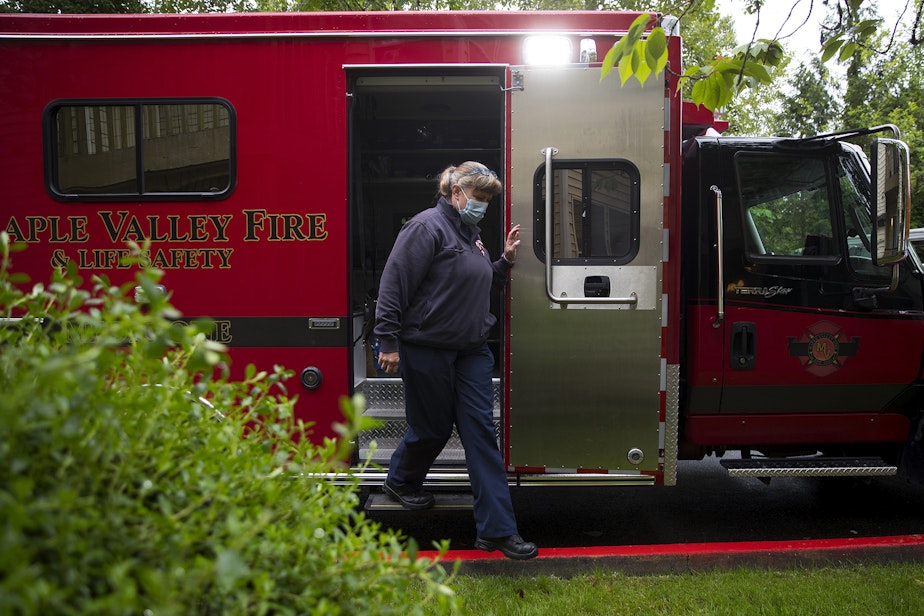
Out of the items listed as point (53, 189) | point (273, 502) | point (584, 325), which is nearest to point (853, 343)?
point (584, 325)

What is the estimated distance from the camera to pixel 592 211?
4043 mm

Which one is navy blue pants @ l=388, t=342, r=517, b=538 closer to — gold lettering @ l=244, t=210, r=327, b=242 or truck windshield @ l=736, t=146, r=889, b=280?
gold lettering @ l=244, t=210, r=327, b=242

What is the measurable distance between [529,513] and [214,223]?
279 cm

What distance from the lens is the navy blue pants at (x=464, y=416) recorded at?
370 centimetres

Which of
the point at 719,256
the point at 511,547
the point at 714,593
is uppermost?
the point at 719,256

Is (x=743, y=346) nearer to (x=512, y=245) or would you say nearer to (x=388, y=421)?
(x=512, y=245)

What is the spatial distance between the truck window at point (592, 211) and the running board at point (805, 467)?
144 centimetres

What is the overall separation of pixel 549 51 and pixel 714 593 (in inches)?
115

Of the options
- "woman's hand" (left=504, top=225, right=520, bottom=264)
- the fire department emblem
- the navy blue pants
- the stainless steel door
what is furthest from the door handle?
the navy blue pants

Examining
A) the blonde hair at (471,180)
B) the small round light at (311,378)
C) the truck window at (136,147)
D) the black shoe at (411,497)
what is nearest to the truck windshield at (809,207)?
the blonde hair at (471,180)

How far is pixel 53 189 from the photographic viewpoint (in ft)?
13.3

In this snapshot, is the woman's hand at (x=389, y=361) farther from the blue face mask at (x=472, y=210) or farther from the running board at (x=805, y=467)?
the running board at (x=805, y=467)

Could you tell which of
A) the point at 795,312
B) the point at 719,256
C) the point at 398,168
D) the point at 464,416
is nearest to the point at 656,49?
the point at 719,256

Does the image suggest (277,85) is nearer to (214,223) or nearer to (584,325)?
(214,223)
